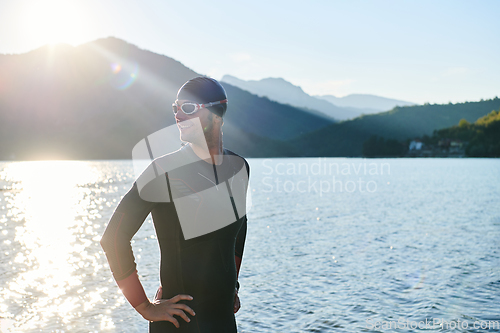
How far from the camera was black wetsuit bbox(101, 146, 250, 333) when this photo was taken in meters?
2.69

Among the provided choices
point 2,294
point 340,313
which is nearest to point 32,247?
point 2,294

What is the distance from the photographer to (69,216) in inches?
1554

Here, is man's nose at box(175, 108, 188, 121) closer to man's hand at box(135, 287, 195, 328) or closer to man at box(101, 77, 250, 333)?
man at box(101, 77, 250, 333)

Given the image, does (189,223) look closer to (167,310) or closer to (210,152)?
(210,152)

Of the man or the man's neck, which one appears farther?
the man's neck

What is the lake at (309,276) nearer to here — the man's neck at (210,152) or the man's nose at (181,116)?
the man's neck at (210,152)

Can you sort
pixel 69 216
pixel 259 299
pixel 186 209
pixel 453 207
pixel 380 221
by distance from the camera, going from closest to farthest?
pixel 186 209 < pixel 259 299 < pixel 380 221 < pixel 69 216 < pixel 453 207

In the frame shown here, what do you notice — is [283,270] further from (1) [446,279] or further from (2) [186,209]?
(2) [186,209]

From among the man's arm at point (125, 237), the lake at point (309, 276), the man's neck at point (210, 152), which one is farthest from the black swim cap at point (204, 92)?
the lake at point (309, 276)

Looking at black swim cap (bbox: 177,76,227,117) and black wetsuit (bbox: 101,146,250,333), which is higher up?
black swim cap (bbox: 177,76,227,117)

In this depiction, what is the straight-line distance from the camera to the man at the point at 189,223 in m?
2.69

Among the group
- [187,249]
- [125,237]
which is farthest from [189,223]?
[125,237]

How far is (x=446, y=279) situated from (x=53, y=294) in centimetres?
1531

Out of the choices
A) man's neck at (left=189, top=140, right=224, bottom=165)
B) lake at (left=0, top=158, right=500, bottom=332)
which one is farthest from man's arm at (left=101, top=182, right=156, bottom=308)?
lake at (left=0, top=158, right=500, bottom=332)
